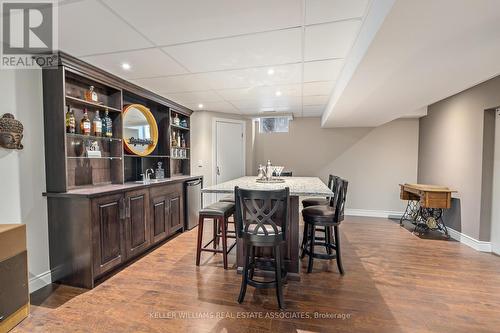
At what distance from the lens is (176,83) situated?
3102 mm

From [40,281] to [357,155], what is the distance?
559cm

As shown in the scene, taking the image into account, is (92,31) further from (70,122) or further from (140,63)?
(70,122)

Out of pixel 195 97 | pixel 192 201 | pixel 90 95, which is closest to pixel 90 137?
pixel 90 95

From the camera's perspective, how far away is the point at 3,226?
182 centimetres

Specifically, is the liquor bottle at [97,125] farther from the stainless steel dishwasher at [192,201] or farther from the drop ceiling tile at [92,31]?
the stainless steel dishwasher at [192,201]

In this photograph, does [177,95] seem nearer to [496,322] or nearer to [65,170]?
[65,170]

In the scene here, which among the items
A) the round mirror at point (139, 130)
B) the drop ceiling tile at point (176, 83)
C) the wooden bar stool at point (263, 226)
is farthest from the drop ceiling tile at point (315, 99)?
the round mirror at point (139, 130)

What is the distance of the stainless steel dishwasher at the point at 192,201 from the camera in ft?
13.3

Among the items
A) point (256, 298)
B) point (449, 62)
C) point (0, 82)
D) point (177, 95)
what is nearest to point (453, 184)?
point (449, 62)

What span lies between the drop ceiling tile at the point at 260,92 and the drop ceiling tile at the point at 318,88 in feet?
0.33

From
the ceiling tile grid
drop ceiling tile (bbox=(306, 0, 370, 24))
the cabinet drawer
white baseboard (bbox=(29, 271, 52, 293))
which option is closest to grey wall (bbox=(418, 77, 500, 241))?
the ceiling tile grid

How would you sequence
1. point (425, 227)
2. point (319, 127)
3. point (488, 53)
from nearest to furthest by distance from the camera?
1. point (488, 53)
2. point (425, 227)
3. point (319, 127)

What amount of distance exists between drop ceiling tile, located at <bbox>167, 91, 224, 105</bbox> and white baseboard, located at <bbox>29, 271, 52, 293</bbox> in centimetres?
272

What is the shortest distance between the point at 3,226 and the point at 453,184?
5591mm
